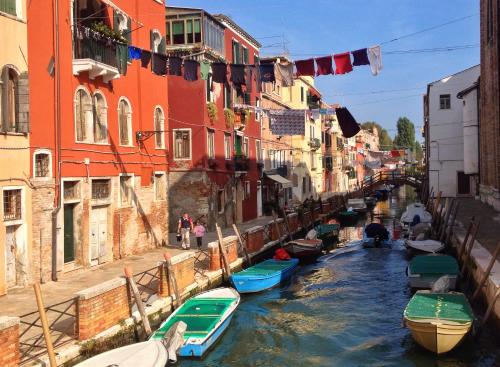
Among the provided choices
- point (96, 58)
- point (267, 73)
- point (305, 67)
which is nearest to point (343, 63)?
point (305, 67)

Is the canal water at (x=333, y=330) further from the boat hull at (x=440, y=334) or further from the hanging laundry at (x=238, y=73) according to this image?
the hanging laundry at (x=238, y=73)

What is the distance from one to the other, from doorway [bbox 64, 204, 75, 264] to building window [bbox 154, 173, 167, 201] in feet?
18.3

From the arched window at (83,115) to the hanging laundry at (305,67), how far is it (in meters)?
6.23

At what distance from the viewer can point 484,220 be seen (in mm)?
25016

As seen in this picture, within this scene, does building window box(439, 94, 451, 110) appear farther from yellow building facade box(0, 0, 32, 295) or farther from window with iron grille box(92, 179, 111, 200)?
yellow building facade box(0, 0, 32, 295)

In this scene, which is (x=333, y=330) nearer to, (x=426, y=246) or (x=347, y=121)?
(x=347, y=121)

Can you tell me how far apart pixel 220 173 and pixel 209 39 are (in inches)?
253

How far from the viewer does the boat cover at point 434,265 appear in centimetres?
1631

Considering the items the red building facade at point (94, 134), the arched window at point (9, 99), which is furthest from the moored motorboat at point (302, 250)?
the arched window at point (9, 99)

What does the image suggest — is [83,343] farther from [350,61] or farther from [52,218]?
[350,61]

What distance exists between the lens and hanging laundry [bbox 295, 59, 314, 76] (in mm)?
15719

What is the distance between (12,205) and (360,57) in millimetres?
9884

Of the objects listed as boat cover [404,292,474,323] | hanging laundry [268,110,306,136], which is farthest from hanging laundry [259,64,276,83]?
hanging laundry [268,110,306,136]

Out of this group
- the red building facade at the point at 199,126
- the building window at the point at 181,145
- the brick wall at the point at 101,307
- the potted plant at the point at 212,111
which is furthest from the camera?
the potted plant at the point at 212,111
